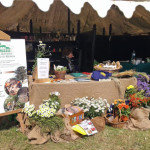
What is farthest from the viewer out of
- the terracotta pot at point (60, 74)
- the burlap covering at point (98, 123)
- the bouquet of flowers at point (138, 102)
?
the terracotta pot at point (60, 74)

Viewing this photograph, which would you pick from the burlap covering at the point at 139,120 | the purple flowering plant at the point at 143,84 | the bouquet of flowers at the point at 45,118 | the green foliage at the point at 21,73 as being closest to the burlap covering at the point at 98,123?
the burlap covering at the point at 139,120

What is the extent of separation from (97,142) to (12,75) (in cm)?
159

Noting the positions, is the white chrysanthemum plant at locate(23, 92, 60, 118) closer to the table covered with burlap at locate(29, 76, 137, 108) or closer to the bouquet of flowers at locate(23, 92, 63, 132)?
the bouquet of flowers at locate(23, 92, 63, 132)

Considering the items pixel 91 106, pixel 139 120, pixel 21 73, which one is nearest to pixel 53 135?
pixel 91 106

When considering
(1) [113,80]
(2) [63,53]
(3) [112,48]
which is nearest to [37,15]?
(2) [63,53]

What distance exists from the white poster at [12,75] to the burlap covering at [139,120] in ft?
5.95

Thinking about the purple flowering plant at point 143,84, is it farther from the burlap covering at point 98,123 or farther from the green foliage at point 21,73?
the green foliage at point 21,73

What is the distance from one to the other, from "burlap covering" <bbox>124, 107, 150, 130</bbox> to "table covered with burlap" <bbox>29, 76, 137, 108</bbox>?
1.47 ft

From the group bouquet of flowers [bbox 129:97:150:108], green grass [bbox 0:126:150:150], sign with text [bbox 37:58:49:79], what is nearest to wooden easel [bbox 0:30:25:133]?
green grass [bbox 0:126:150:150]

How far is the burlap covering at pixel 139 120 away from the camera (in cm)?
275

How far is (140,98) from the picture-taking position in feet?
9.70

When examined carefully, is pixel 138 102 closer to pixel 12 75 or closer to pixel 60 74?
pixel 60 74

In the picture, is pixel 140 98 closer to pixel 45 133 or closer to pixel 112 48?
pixel 45 133

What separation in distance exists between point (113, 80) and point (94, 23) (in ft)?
16.1
